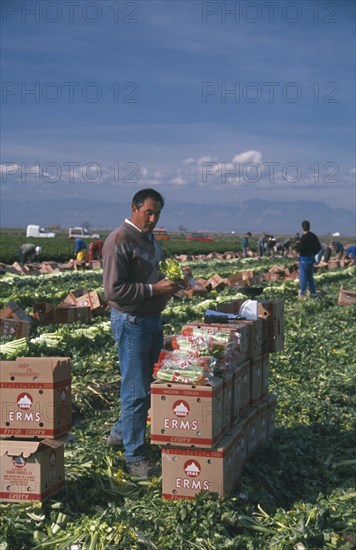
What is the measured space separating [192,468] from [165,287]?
1.49m

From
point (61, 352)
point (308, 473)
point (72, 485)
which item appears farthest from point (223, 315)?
point (61, 352)

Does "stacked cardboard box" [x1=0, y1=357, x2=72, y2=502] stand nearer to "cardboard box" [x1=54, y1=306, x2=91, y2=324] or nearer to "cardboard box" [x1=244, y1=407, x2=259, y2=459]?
"cardboard box" [x1=244, y1=407, x2=259, y2=459]

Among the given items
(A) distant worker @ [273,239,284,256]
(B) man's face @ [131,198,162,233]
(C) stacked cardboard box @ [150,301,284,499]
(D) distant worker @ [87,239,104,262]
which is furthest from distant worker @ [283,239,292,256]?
(B) man's face @ [131,198,162,233]

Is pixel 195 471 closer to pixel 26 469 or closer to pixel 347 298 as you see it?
pixel 26 469

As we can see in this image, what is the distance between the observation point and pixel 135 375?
5.83 m

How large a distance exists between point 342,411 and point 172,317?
789 centimetres

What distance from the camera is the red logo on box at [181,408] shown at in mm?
5246

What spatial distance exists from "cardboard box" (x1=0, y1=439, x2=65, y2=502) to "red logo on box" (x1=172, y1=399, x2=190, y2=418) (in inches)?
36.4

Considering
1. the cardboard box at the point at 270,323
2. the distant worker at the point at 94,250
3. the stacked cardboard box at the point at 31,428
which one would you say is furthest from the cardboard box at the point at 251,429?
the distant worker at the point at 94,250

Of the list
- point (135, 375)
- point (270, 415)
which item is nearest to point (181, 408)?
Answer: point (135, 375)

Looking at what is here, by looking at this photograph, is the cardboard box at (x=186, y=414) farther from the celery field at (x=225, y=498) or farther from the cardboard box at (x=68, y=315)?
the cardboard box at (x=68, y=315)

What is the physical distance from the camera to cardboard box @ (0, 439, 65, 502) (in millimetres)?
5219

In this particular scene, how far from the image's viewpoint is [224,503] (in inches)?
206

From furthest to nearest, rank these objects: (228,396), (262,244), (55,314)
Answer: (262,244), (55,314), (228,396)
